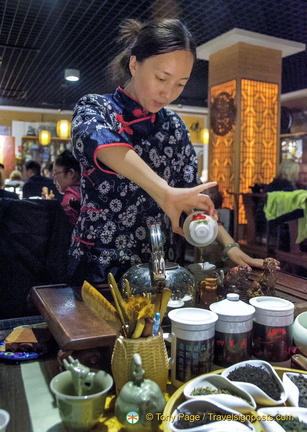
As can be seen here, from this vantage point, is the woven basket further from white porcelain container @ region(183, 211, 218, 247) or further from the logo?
white porcelain container @ region(183, 211, 218, 247)

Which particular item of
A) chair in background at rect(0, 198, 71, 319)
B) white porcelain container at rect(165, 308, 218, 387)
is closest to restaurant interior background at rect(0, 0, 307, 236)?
chair in background at rect(0, 198, 71, 319)

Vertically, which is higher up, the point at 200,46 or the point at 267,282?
the point at 200,46

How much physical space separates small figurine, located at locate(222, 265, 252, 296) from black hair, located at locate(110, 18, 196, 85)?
65 cm

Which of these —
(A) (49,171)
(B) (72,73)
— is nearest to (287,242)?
(A) (49,171)

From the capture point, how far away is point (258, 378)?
82 cm

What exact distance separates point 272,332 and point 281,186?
417cm

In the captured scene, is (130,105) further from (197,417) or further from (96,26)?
(96,26)

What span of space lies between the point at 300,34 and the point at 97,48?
10.5 feet

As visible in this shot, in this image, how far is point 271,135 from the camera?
21.5 feet

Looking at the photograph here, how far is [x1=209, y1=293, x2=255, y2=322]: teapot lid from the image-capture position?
919 millimetres

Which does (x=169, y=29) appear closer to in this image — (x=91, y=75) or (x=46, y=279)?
(x=46, y=279)

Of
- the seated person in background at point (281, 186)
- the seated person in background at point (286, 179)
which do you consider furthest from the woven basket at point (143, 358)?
the seated person in background at point (286, 179)

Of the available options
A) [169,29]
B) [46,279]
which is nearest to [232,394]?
[169,29]

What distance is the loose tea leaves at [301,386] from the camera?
78cm
